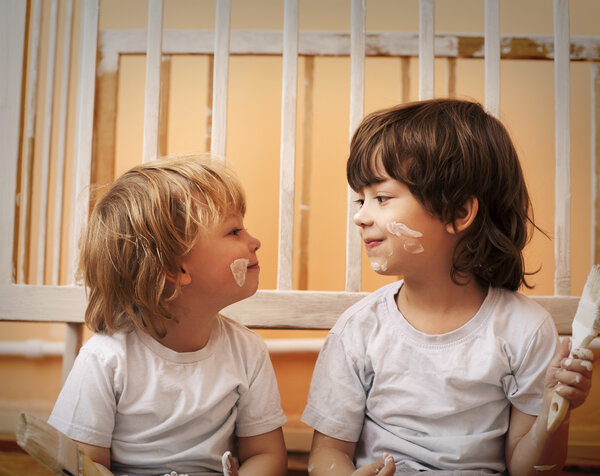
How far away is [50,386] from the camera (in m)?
1.69

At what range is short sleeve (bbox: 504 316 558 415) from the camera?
0.84 metres

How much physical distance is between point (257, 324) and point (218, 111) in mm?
415

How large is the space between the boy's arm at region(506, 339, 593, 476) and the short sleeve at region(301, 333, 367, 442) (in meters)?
0.23

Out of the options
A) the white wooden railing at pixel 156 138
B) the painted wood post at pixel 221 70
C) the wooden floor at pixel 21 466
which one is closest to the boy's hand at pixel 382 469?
the white wooden railing at pixel 156 138

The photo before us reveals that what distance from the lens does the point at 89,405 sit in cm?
81

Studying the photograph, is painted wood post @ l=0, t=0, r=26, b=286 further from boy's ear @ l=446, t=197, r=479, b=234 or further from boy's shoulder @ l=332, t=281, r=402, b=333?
boy's ear @ l=446, t=197, r=479, b=234

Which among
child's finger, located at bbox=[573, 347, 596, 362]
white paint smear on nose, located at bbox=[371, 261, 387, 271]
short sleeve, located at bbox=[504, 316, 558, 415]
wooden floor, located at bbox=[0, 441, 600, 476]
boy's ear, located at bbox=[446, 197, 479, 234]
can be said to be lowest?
wooden floor, located at bbox=[0, 441, 600, 476]

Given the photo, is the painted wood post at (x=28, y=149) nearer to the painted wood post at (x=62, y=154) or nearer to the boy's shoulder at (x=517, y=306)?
the painted wood post at (x=62, y=154)

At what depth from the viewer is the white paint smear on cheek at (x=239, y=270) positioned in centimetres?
88

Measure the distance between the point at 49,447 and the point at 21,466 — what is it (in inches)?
15.5

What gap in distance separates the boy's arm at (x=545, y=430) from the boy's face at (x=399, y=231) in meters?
0.23

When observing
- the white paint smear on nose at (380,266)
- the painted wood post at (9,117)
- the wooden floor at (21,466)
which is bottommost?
the wooden floor at (21,466)

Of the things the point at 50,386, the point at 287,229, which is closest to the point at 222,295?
the point at 287,229

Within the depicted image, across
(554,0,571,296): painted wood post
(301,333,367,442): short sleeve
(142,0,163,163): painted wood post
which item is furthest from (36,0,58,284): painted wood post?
(554,0,571,296): painted wood post
